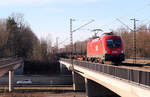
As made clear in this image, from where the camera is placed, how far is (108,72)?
917 inches

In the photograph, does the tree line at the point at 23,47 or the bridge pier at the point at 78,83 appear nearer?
the bridge pier at the point at 78,83

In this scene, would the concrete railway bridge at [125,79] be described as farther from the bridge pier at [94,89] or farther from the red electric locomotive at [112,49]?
the bridge pier at [94,89]

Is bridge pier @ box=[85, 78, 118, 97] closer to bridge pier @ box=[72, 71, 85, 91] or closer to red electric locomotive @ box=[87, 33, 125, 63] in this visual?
red electric locomotive @ box=[87, 33, 125, 63]

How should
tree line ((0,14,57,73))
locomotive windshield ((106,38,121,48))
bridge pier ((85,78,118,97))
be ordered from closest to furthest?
locomotive windshield ((106,38,121,48))
bridge pier ((85,78,118,97))
tree line ((0,14,57,73))

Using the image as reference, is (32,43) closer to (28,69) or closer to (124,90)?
→ (28,69)

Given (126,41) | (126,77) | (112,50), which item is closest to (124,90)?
(126,77)

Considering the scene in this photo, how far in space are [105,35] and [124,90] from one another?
51.4 feet

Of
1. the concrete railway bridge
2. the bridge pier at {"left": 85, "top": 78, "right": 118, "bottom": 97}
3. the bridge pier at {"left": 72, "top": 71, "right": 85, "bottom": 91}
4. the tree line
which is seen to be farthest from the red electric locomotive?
the tree line

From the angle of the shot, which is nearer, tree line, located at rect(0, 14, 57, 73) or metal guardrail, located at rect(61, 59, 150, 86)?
metal guardrail, located at rect(61, 59, 150, 86)

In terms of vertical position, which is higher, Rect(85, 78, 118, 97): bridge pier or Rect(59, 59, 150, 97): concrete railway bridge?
Rect(59, 59, 150, 97): concrete railway bridge

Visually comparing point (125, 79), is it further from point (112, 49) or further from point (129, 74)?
point (112, 49)

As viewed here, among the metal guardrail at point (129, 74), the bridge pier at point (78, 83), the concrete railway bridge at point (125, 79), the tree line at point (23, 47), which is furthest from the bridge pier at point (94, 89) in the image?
the tree line at point (23, 47)

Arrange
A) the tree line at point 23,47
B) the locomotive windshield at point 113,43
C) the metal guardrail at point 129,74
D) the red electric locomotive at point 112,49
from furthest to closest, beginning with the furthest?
the tree line at point 23,47 → the locomotive windshield at point 113,43 → the red electric locomotive at point 112,49 → the metal guardrail at point 129,74

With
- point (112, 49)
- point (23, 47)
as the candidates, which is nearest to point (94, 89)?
point (112, 49)
